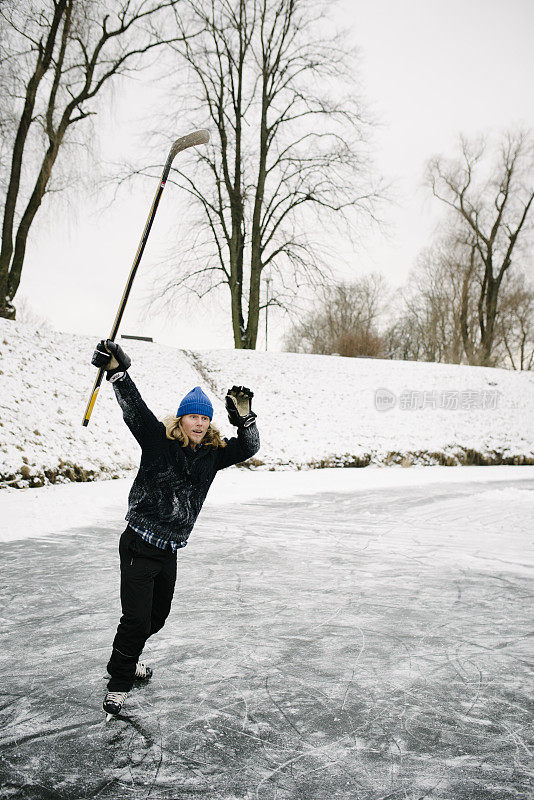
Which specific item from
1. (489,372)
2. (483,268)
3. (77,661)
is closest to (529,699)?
(77,661)

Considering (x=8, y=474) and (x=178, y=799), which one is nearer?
(x=178, y=799)

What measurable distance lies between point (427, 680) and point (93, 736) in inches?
69.0

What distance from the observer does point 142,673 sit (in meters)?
3.11

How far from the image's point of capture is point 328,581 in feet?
16.7

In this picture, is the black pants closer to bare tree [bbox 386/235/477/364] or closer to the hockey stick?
the hockey stick

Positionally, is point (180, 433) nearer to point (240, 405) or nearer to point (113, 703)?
point (240, 405)

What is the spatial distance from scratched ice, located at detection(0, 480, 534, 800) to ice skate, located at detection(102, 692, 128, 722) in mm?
43

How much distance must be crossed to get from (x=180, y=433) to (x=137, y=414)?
25 centimetres

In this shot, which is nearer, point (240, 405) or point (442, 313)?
point (240, 405)

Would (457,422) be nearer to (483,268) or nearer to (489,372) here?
(489,372)

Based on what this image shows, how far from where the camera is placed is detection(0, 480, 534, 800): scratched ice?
2.29m

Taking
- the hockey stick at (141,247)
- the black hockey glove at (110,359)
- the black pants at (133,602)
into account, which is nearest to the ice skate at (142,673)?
the black pants at (133,602)

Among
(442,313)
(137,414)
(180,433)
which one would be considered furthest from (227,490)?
(442,313)

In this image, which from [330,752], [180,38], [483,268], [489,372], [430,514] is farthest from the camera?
[483,268]
